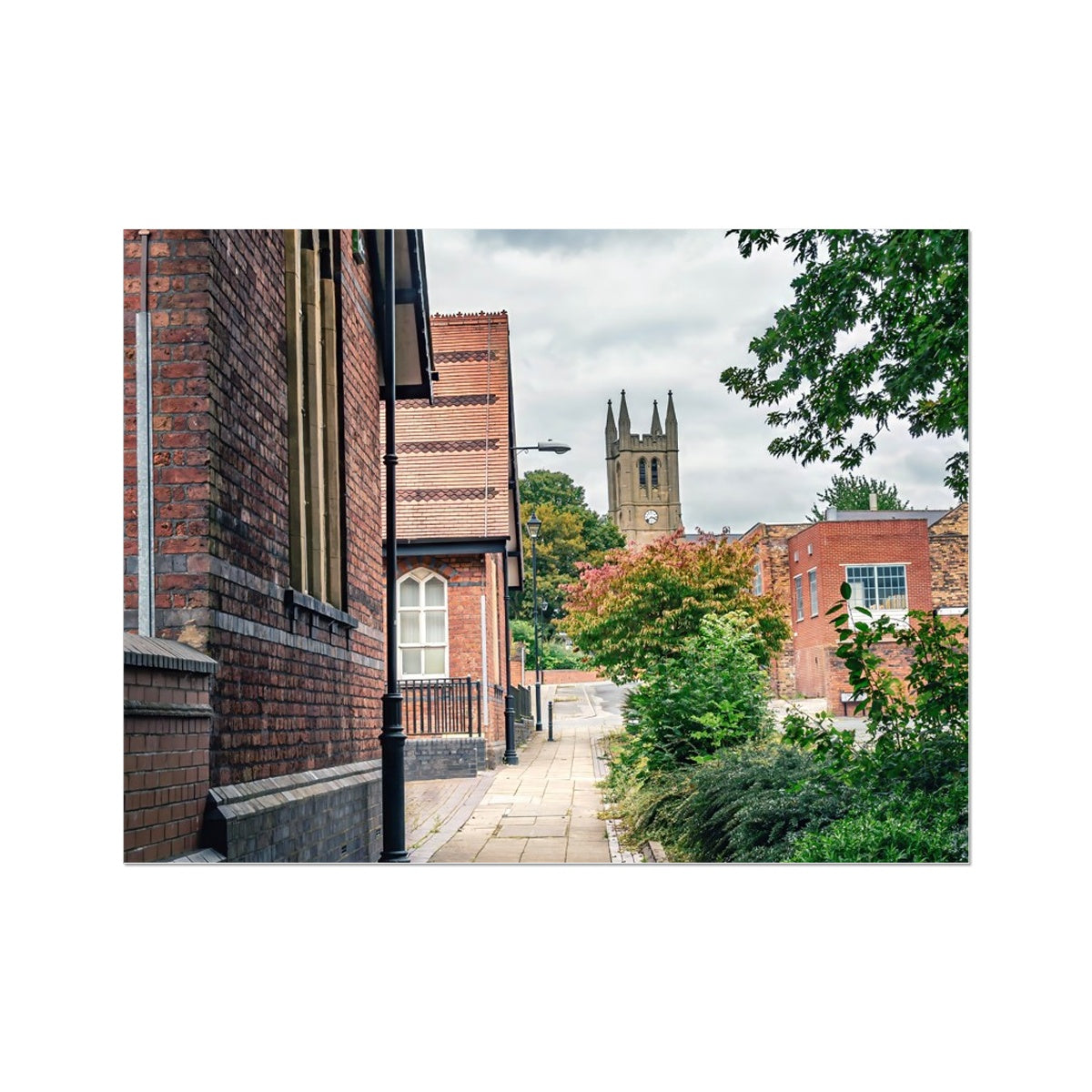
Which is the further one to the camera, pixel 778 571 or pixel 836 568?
pixel 778 571

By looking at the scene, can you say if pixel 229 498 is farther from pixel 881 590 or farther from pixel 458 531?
pixel 458 531

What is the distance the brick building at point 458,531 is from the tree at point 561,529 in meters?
0.84

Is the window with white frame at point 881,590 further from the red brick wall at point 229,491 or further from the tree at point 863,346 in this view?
the red brick wall at point 229,491

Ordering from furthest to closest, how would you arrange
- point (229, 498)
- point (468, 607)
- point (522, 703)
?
1. point (522, 703)
2. point (468, 607)
3. point (229, 498)

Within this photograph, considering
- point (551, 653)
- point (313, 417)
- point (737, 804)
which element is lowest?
point (737, 804)

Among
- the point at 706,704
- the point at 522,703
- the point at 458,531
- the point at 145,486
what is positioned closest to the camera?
the point at 145,486

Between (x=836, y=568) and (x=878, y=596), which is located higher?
(x=836, y=568)

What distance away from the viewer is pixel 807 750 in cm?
786

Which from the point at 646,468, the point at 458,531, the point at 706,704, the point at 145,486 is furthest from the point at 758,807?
the point at 458,531

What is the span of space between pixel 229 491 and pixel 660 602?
241 inches

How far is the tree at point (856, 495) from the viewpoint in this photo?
252 inches

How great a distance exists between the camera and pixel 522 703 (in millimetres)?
18312
